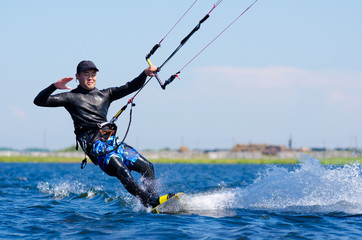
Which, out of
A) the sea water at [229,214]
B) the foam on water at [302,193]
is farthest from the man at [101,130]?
the foam on water at [302,193]

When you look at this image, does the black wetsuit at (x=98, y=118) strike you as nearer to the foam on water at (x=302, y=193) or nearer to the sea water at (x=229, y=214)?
the sea water at (x=229, y=214)

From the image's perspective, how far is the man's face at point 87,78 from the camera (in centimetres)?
900

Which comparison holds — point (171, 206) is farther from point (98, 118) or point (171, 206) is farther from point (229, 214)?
point (98, 118)

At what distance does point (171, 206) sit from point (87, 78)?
8.96ft

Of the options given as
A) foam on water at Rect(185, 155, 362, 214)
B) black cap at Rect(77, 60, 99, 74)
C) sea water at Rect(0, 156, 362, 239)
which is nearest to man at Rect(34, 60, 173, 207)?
black cap at Rect(77, 60, 99, 74)

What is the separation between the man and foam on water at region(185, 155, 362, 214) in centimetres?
116

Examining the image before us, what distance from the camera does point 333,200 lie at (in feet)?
33.8

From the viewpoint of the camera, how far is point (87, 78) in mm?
9031

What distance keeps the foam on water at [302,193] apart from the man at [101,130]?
116 centimetres

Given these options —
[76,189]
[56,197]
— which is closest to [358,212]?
[56,197]

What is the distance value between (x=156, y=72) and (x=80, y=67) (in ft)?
4.43

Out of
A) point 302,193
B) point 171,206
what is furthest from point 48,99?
point 302,193

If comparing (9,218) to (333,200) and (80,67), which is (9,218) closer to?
(80,67)

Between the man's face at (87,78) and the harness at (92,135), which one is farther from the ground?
the man's face at (87,78)
